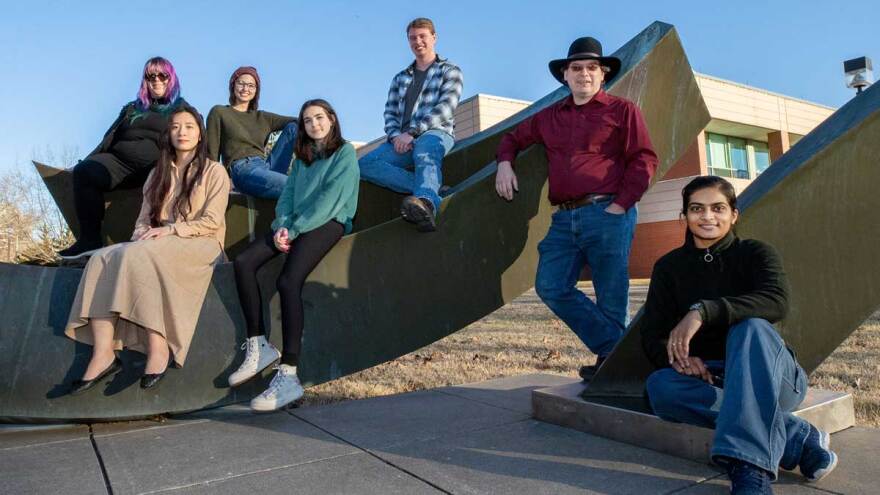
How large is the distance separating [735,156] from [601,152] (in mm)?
29227

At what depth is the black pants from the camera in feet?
14.3

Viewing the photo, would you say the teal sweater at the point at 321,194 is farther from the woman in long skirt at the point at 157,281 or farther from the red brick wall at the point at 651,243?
the red brick wall at the point at 651,243

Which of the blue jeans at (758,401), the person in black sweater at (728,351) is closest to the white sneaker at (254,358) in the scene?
the person in black sweater at (728,351)

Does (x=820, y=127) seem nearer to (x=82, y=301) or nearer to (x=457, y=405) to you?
(x=457, y=405)

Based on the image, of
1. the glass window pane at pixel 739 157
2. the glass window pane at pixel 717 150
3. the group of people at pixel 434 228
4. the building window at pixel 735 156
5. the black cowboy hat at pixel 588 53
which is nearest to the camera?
the group of people at pixel 434 228

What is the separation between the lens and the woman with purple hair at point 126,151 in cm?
436

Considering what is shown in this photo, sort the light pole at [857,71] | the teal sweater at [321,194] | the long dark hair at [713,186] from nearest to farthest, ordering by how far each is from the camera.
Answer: the long dark hair at [713,186], the teal sweater at [321,194], the light pole at [857,71]

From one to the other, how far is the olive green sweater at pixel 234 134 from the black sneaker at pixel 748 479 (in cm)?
371

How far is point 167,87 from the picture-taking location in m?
4.41

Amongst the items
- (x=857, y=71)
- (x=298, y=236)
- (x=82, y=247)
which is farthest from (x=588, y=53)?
(x=857, y=71)

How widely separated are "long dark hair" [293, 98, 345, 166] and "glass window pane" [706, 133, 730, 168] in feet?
90.0

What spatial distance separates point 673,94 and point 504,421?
314 cm

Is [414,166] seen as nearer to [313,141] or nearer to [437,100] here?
[437,100]

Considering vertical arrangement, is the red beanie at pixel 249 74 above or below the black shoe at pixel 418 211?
above
